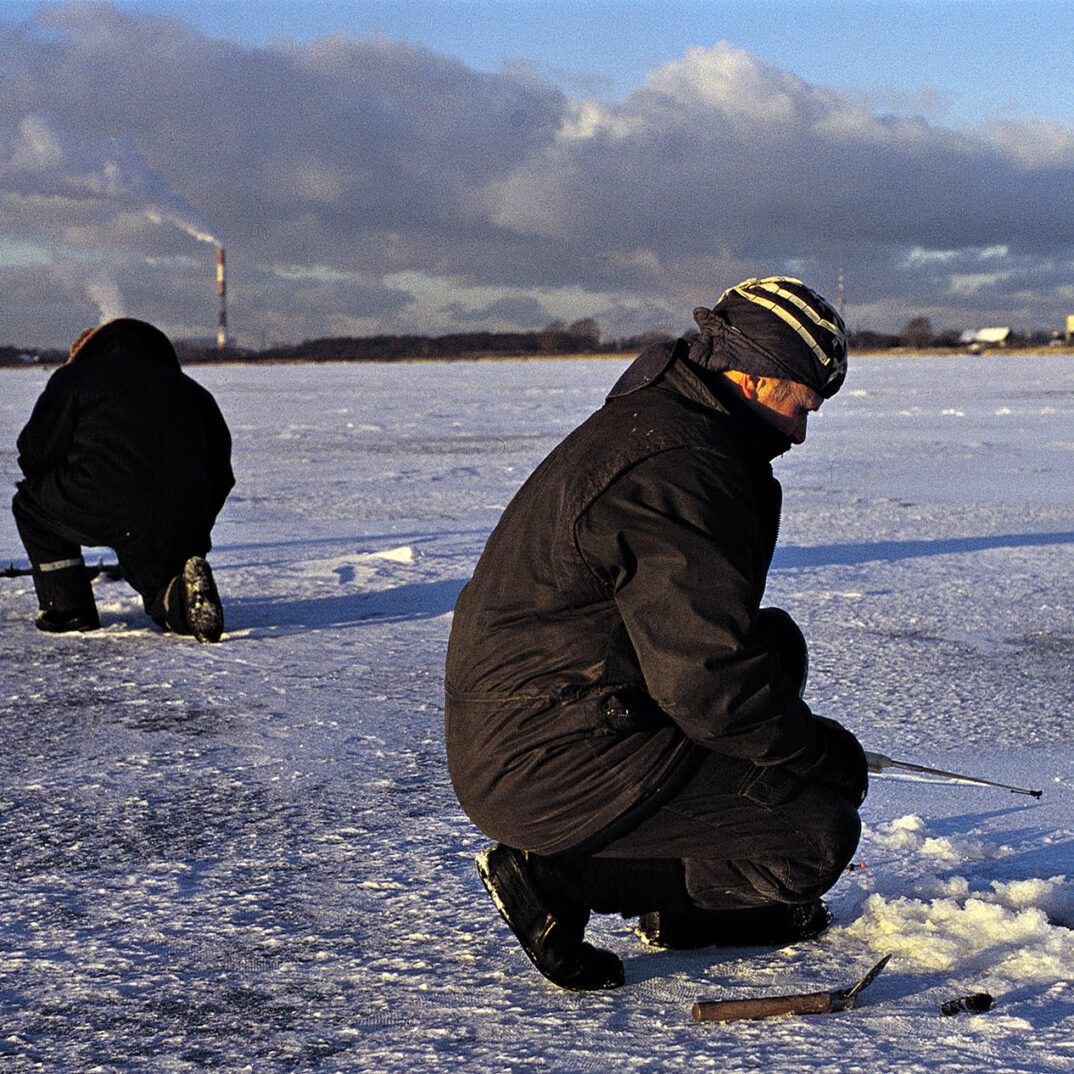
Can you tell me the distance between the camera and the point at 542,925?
2.42 metres

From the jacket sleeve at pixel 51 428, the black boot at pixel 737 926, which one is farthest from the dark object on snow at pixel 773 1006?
the jacket sleeve at pixel 51 428

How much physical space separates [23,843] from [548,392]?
27710 mm

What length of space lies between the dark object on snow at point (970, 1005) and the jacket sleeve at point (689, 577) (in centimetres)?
64

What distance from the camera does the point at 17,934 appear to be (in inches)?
106

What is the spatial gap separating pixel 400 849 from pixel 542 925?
81cm

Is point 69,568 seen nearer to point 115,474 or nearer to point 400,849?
point 115,474

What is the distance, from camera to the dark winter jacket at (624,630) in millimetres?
2113

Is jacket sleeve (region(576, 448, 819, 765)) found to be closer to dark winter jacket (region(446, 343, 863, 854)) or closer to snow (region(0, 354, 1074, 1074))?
dark winter jacket (region(446, 343, 863, 854))

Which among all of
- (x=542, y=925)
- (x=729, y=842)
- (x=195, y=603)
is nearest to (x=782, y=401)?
(x=729, y=842)

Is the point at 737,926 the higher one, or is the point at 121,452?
the point at 121,452

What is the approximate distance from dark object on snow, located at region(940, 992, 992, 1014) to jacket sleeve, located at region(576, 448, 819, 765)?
64 cm

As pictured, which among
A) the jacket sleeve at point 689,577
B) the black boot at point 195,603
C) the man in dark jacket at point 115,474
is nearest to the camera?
the jacket sleeve at point 689,577

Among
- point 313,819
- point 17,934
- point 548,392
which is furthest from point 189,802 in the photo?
point 548,392

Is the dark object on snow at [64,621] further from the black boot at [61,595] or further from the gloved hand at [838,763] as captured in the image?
the gloved hand at [838,763]
